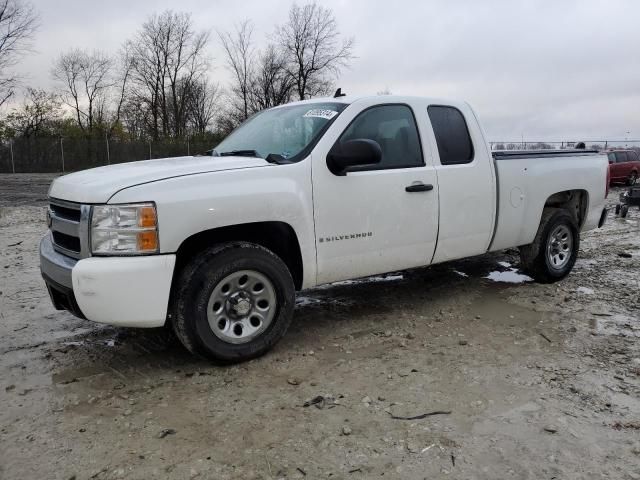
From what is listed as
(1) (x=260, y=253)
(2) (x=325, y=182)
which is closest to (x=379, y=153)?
(2) (x=325, y=182)

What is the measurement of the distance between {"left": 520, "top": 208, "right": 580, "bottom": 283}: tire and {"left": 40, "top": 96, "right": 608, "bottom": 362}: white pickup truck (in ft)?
1.75

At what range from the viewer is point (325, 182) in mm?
3982

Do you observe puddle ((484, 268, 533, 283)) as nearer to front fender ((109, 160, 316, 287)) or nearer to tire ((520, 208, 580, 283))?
tire ((520, 208, 580, 283))

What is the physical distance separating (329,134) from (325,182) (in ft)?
1.33

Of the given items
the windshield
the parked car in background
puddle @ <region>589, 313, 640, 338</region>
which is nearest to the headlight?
the windshield

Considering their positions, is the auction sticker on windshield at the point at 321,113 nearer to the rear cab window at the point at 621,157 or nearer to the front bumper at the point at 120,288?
the front bumper at the point at 120,288

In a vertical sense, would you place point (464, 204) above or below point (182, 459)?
above

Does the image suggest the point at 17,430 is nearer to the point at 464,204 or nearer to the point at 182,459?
the point at 182,459

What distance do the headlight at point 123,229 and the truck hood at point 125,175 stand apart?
102 mm

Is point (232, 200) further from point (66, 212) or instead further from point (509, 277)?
point (509, 277)

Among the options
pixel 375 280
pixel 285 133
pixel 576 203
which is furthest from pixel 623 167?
pixel 285 133

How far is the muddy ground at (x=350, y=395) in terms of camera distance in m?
2.64

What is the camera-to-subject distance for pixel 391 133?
453 centimetres

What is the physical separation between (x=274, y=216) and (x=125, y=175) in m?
1.02
